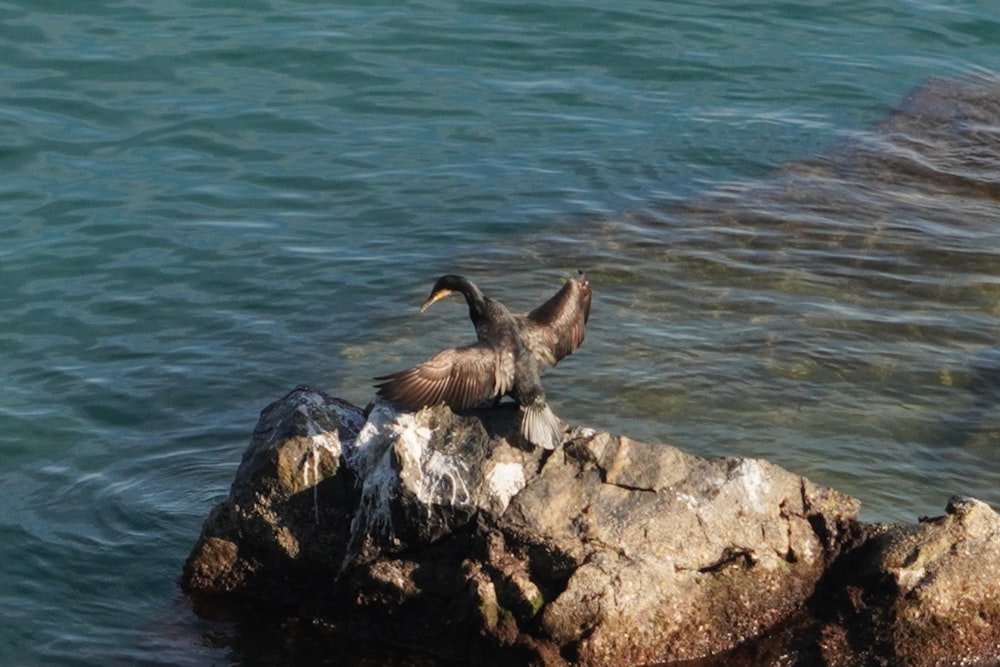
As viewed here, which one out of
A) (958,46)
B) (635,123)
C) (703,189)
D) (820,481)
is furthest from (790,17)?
(820,481)

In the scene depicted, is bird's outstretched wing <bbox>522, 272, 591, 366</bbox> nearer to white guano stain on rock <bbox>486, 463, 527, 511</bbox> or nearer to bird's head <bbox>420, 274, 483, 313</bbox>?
bird's head <bbox>420, 274, 483, 313</bbox>

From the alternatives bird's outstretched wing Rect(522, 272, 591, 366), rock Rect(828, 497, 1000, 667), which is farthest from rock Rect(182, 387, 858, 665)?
bird's outstretched wing Rect(522, 272, 591, 366)

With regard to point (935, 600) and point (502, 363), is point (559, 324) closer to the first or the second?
point (502, 363)

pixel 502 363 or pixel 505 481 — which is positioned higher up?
pixel 502 363

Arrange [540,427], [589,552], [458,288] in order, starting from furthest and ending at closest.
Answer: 1. [458,288]
2. [540,427]
3. [589,552]

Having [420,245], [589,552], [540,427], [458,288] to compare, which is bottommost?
[420,245]

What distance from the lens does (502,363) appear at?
666 cm

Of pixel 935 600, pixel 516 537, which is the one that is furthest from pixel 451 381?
pixel 935 600

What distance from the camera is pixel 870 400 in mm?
8906

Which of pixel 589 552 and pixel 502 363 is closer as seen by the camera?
pixel 589 552

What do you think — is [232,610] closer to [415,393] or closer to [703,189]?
[415,393]

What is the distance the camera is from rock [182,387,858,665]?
5.94 m

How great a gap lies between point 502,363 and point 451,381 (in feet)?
1.18

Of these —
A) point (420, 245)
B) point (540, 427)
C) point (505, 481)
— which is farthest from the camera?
Answer: point (420, 245)
